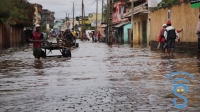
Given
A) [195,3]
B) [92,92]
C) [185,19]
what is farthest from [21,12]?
[92,92]

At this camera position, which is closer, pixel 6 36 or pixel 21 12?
pixel 6 36

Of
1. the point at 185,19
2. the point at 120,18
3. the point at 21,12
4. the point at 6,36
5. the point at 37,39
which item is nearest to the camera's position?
the point at 37,39

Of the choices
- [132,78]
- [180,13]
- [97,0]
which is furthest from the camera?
[97,0]

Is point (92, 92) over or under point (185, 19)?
under

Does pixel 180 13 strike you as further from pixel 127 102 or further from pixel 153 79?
pixel 127 102

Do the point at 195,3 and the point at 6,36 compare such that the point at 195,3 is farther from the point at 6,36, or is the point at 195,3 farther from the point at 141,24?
the point at 141,24

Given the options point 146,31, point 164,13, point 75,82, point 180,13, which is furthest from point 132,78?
point 146,31

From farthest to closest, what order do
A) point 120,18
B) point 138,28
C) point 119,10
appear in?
point 119,10 < point 120,18 < point 138,28

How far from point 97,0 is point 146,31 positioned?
50.3m

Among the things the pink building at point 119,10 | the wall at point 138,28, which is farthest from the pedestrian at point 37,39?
the pink building at point 119,10

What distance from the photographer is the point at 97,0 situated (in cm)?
10425

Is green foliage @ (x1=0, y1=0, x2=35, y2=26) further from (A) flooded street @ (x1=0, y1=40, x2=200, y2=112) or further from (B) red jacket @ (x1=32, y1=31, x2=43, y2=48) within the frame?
(A) flooded street @ (x1=0, y1=40, x2=200, y2=112)

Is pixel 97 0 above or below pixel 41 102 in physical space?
above

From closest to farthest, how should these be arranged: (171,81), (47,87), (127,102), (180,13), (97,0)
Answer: (127,102) → (47,87) → (171,81) → (180,13) → (97,0)
